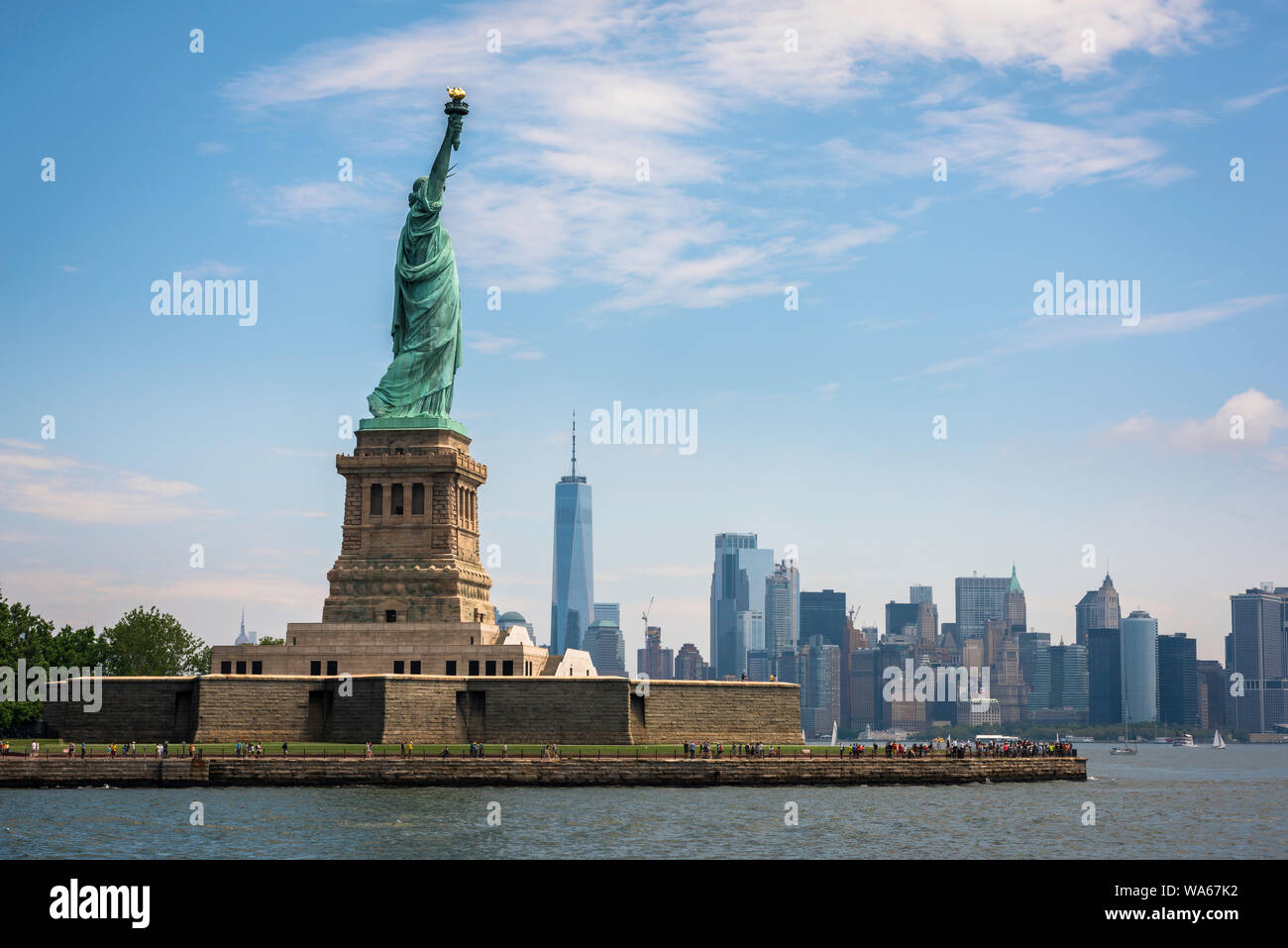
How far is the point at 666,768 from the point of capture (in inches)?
3509

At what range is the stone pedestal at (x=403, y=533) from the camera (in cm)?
10025

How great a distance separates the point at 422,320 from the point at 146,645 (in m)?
38.3

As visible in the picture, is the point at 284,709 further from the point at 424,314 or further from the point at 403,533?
the point at 424,314

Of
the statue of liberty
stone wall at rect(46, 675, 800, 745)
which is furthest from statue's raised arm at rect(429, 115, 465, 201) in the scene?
stone wall at rect(46, 675, 800, 745)

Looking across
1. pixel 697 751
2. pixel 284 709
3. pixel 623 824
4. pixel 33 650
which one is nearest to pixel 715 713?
pixel 697 751

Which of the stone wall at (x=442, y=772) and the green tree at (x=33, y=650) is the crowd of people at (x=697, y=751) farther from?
the green tree at (x=33, y=650)

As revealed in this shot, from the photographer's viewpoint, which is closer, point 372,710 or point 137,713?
point 372,710

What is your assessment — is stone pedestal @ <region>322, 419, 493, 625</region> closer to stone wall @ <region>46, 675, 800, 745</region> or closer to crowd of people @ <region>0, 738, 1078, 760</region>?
stone wall @ <region>46, 675, 800, 745</region>

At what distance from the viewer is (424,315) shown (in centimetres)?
10650

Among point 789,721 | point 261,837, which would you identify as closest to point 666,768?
point 789,721

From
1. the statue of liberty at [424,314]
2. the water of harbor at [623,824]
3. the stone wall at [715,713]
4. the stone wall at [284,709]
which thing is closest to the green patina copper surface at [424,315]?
the statue of liberty at [424,314]

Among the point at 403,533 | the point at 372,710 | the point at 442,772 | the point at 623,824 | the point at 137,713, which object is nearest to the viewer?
the point at 623,824
